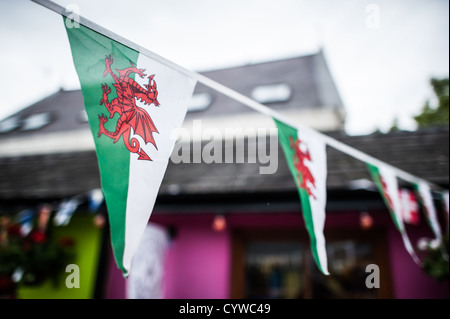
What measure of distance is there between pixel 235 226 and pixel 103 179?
4.10 metres

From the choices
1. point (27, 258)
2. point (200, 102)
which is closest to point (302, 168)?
point (27, 258)

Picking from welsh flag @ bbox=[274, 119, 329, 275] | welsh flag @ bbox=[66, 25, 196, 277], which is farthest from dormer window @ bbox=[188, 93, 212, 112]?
welsh flag @ bbox=[66, 25, 196, 277]

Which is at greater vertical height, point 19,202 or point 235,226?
point 19,202

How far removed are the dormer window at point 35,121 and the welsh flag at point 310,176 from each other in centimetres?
1455

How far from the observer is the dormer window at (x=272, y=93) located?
1180 centimetres

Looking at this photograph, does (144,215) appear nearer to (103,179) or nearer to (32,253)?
(103,179)

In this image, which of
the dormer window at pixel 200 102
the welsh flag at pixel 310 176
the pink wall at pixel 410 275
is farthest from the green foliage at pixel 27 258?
the dormer window at pixel 200 102

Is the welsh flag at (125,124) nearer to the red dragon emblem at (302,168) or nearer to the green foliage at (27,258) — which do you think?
→ the red dragon emblem at (302,168)

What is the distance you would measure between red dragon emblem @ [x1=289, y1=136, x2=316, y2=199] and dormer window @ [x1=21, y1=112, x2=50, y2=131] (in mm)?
14569

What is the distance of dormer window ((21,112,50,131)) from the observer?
44.9ft

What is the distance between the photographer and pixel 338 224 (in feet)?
15.7

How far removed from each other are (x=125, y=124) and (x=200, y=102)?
11.8 meters

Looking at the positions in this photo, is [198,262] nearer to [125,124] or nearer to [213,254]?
[213,254]
